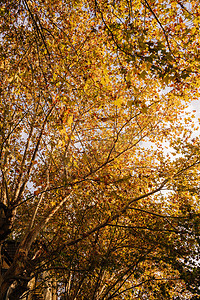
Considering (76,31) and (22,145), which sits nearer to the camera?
(76,31)

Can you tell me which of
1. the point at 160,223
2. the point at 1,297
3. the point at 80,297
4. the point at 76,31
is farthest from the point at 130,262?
the point at 76,31

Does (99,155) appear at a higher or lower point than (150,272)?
higher

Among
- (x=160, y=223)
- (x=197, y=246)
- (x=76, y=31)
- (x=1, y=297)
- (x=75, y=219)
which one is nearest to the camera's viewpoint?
(x=1, y=297)

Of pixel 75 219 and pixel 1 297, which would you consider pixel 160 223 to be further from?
pixel 1 297

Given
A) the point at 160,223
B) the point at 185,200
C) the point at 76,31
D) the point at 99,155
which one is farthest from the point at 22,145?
the point at 185,200

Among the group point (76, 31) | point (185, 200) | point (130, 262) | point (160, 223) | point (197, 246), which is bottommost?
point (130, 262)

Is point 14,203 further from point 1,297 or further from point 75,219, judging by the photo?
point 75,219

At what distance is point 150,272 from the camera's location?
11633 mm

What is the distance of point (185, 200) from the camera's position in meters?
10.4

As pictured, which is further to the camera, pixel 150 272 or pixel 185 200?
pixel 150 272

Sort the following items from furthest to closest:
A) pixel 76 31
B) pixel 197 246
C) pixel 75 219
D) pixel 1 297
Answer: pixel 75 219 < pixel 76 31 < pixel 197 246 < pixel 1 297

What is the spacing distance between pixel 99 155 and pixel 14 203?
480 centimetres

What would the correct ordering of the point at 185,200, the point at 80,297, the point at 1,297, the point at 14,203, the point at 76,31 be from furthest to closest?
the point at 80,297, the point at 185,200, the point at 76,31, the point at 14,203, the point at 1,297

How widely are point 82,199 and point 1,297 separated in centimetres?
471
